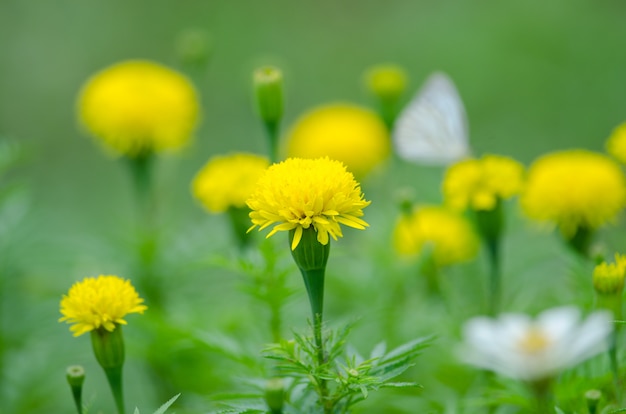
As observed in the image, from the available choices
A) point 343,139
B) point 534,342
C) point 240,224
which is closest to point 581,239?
point 240,224

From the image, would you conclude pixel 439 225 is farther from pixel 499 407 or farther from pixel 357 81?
pixel 357 81

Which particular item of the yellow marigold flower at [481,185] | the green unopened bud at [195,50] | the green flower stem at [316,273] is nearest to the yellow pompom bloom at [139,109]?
the green unopened bud at [195,50]

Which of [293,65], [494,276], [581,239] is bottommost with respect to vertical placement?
[494,276]

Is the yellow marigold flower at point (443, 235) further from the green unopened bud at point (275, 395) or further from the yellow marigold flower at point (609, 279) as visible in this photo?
the green unopened bud at point (275, 395)

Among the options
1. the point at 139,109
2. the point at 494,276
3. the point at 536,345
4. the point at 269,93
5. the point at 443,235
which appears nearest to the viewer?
the point at 536,345

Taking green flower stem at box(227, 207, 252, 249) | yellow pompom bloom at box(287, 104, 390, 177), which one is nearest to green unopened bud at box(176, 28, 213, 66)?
yellow pompom bloom at box(287, 104, 390, 177)

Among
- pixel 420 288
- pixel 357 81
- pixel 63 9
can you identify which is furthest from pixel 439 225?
pixel 63 9

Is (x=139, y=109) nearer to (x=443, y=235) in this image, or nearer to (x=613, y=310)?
(x=443, y=235)
